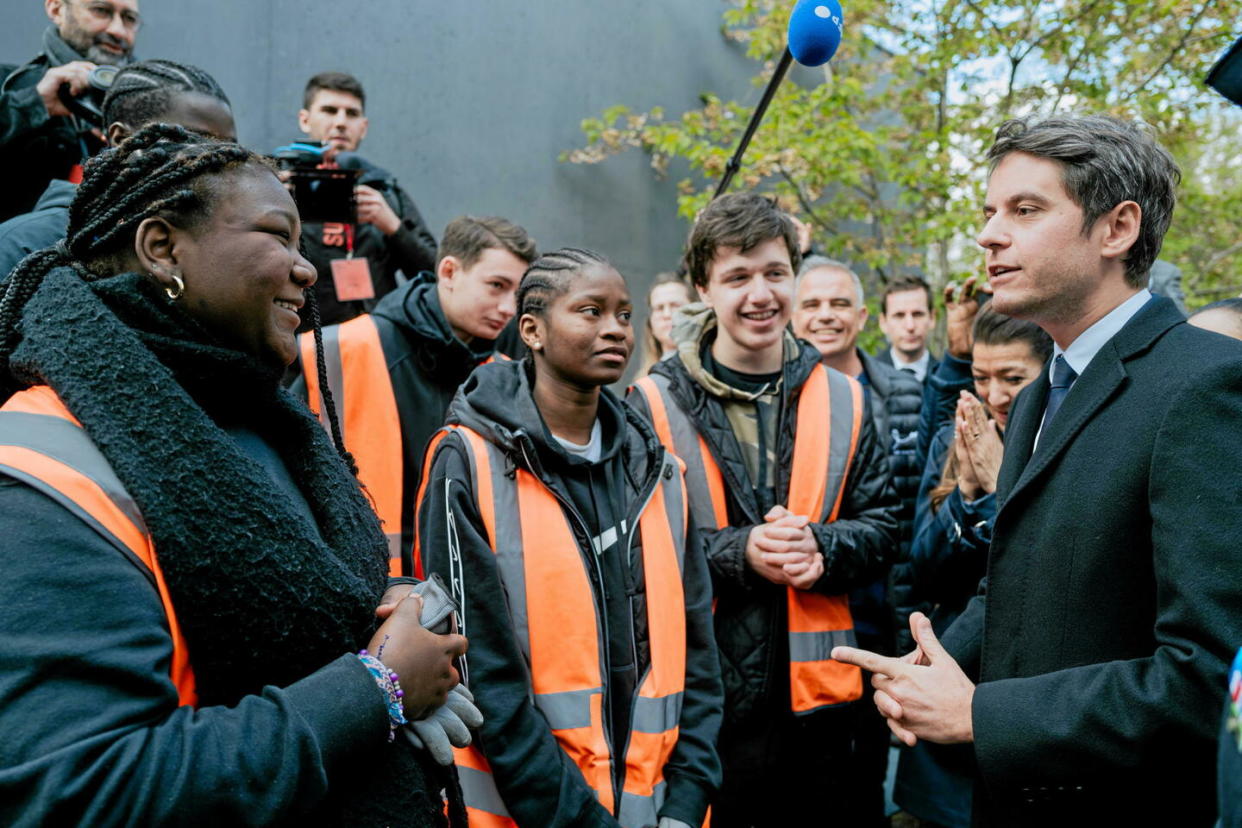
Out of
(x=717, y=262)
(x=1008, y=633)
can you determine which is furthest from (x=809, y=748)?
(x=717, y=262)

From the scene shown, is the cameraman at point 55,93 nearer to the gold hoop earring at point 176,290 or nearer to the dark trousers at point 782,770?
the gold hoop earring at point 176,290

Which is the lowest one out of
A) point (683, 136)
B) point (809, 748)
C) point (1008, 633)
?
point (809, 748)

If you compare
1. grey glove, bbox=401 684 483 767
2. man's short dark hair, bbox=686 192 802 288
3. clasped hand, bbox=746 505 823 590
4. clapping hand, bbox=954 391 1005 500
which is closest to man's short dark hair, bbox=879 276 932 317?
man's short dark hair, bbox=686 192 802 288

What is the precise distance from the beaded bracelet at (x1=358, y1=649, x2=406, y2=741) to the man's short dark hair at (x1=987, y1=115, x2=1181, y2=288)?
1656 millimetres

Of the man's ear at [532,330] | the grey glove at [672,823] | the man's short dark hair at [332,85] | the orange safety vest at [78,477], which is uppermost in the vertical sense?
the man's short dark hair at [332,85]

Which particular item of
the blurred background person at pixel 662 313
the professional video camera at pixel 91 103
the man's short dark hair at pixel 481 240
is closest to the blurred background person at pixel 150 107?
the professional video camera at pixel 91 103

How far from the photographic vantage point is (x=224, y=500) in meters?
1.34

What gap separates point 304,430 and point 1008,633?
4.82 feet

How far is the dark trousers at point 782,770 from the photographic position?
2.86 metres

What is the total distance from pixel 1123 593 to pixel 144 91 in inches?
114

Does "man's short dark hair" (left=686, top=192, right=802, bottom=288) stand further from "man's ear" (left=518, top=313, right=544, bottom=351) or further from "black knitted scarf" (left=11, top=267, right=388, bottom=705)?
"black knitted scarf" (left=11, top=267, right=388, bottom=705)

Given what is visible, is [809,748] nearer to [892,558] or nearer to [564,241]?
[892,558]

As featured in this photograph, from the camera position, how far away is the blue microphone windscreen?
9.71 feet

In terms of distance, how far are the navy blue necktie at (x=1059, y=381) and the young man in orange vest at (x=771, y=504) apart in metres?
0.90
